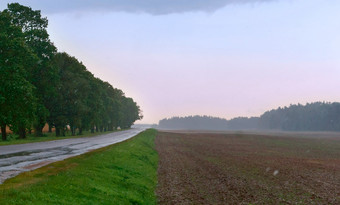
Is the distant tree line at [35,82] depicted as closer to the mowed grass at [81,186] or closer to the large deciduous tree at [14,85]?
the large deciduous tree at [14,85]

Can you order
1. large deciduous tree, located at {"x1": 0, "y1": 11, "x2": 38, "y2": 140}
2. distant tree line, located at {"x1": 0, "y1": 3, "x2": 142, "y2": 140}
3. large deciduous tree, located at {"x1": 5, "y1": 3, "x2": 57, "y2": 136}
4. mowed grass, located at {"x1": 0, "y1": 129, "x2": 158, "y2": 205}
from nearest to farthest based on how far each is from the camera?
mowed grass, located at {"x1": 0, "y1": 129, "x2": 158, "y2": 205}
large deciduous tree, located at {"x1": 0, "y1": 11, "x2": 38, "y2": 140}
distant tree line, located at {"x1": 0, "y1": 3, "x2": 142, "y2": 140}
large deciduous tree, located at {"x1": 5, "y1": 3, "x2": 57, "y2": 136}

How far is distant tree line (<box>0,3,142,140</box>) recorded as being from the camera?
3650 centimetres

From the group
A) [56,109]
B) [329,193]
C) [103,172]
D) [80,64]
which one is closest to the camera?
[329,193]

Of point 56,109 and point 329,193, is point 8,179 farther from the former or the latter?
point 56,109

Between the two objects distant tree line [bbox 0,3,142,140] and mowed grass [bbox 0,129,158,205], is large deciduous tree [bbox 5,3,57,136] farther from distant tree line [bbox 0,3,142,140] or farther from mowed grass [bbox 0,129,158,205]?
mowed grass [bbox 0,129,158,205]

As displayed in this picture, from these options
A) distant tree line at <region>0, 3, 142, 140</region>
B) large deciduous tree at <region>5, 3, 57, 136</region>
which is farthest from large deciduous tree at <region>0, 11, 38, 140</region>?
large deciduous tree at <region>5, 3, 57, 136</region>

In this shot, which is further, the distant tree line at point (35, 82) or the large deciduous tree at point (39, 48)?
the large deciduous tree at point (39, 48)

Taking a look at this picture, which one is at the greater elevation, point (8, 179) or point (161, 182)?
point (8, 179)

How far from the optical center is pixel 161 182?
2028 centimetres

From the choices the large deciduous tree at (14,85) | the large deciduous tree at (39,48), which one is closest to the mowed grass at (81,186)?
the large deciduous tree at (14,85)

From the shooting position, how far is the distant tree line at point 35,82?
120 feet

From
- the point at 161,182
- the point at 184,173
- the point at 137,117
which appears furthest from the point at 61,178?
the point at 137,117

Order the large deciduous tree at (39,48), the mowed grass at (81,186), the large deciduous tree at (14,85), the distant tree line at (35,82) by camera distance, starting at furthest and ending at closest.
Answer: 1. the large deciduous tree at (39,48)
2. the distant tree line at (35,82)
3. the large deciduous tree at (14,85)
4. the mowed grass at (81,186)

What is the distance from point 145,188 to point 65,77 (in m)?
54.4
